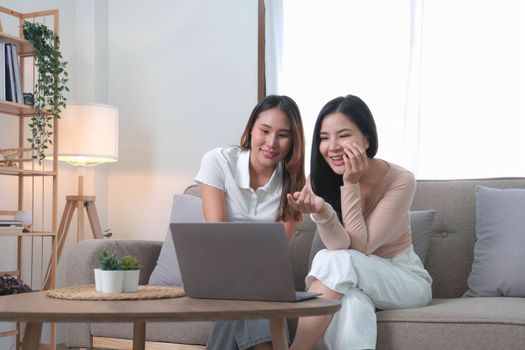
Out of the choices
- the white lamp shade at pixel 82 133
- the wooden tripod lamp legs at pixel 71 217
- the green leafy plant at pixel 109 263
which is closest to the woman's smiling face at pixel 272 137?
the green leafy plant at pixel 109 263

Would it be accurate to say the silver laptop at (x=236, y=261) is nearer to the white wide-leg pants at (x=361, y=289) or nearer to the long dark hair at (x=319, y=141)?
the white wide-leg pants at (x=361, y=289)

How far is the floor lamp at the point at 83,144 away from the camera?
3.77 meters

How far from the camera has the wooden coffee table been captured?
1.39m

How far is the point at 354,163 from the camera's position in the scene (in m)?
2.37

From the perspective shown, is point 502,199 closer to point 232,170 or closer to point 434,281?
point 434,281

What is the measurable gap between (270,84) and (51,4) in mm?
1287

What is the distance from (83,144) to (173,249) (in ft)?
3.48

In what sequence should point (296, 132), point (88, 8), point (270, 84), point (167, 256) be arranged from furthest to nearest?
1. point (88, 8)
2. point (270, 84)
3. point (167, 256)
4. point (296, 132)

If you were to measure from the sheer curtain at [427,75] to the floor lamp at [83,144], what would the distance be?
3.03 ft

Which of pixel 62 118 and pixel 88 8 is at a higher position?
pixel 88 8

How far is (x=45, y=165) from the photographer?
4.00 metres

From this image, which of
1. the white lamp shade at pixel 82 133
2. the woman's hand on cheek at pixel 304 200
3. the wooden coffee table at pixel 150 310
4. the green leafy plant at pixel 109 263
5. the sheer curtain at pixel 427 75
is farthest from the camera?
the white lamp shade at pixel 82 133

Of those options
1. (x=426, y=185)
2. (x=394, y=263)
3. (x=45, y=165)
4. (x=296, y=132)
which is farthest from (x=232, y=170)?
(x=45, y=165)

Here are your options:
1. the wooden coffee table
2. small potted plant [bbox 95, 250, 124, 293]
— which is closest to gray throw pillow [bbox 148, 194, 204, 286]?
small potted plant [bbox 95, 250, 124, 293]
